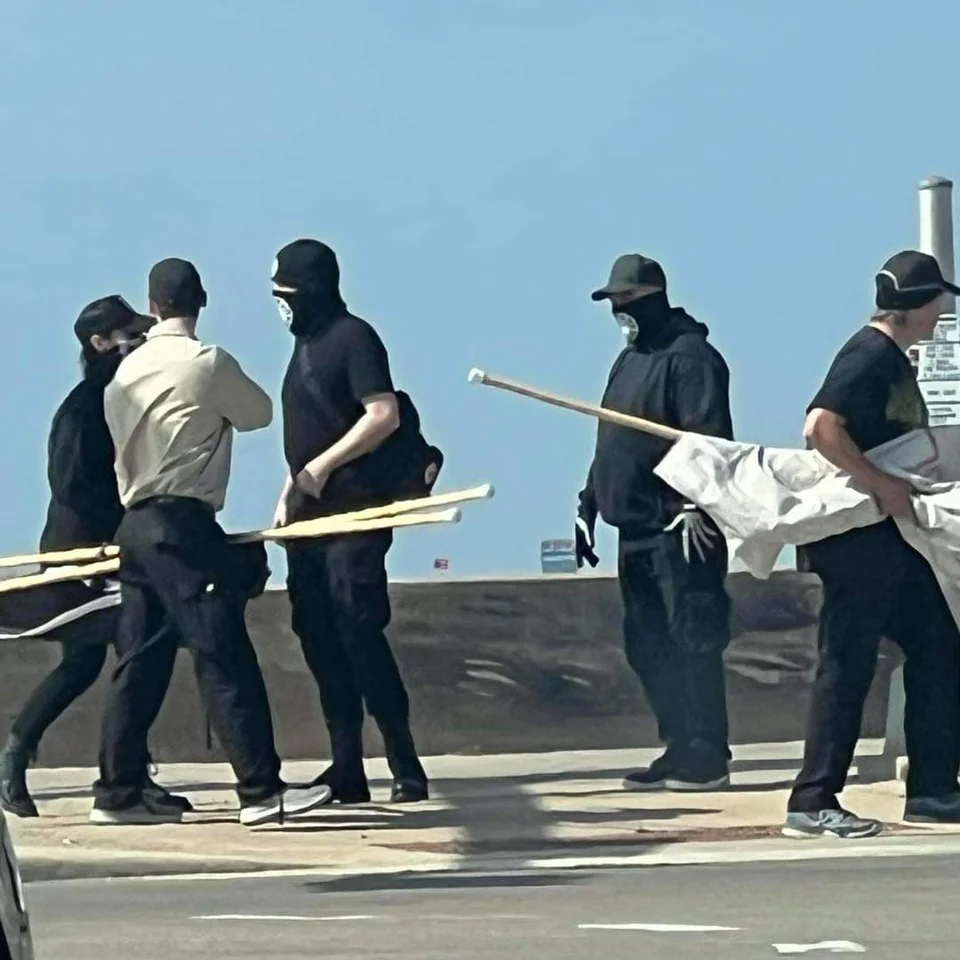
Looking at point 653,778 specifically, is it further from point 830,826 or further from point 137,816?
point 137,816

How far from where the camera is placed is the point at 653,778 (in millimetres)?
10828

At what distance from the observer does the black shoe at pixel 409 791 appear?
33.8ft

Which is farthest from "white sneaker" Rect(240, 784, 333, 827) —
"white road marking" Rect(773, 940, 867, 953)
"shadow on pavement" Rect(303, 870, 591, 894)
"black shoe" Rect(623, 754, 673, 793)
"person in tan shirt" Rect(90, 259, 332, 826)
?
"white road marking" Rect(773, 940, 867, 953)

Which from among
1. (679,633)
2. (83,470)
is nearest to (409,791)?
(679,633)

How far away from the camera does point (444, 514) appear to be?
31.5ft

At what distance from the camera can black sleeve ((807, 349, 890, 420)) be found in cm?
886

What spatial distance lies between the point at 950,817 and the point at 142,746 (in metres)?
2.69

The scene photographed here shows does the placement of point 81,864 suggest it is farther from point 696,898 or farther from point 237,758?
point 696,898

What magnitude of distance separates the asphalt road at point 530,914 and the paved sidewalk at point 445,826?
0.25m

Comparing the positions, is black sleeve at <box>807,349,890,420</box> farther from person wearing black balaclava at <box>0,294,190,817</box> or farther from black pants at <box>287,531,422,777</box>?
person wearing black balaclava at <box>0,294,190,817</box>

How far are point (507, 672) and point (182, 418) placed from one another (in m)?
3.09

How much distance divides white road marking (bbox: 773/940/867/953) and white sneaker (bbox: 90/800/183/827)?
3.53m

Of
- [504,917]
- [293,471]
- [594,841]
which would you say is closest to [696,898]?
Answer: [504,917]

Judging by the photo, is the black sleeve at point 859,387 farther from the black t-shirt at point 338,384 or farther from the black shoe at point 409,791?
the black shoe at point 409,791
